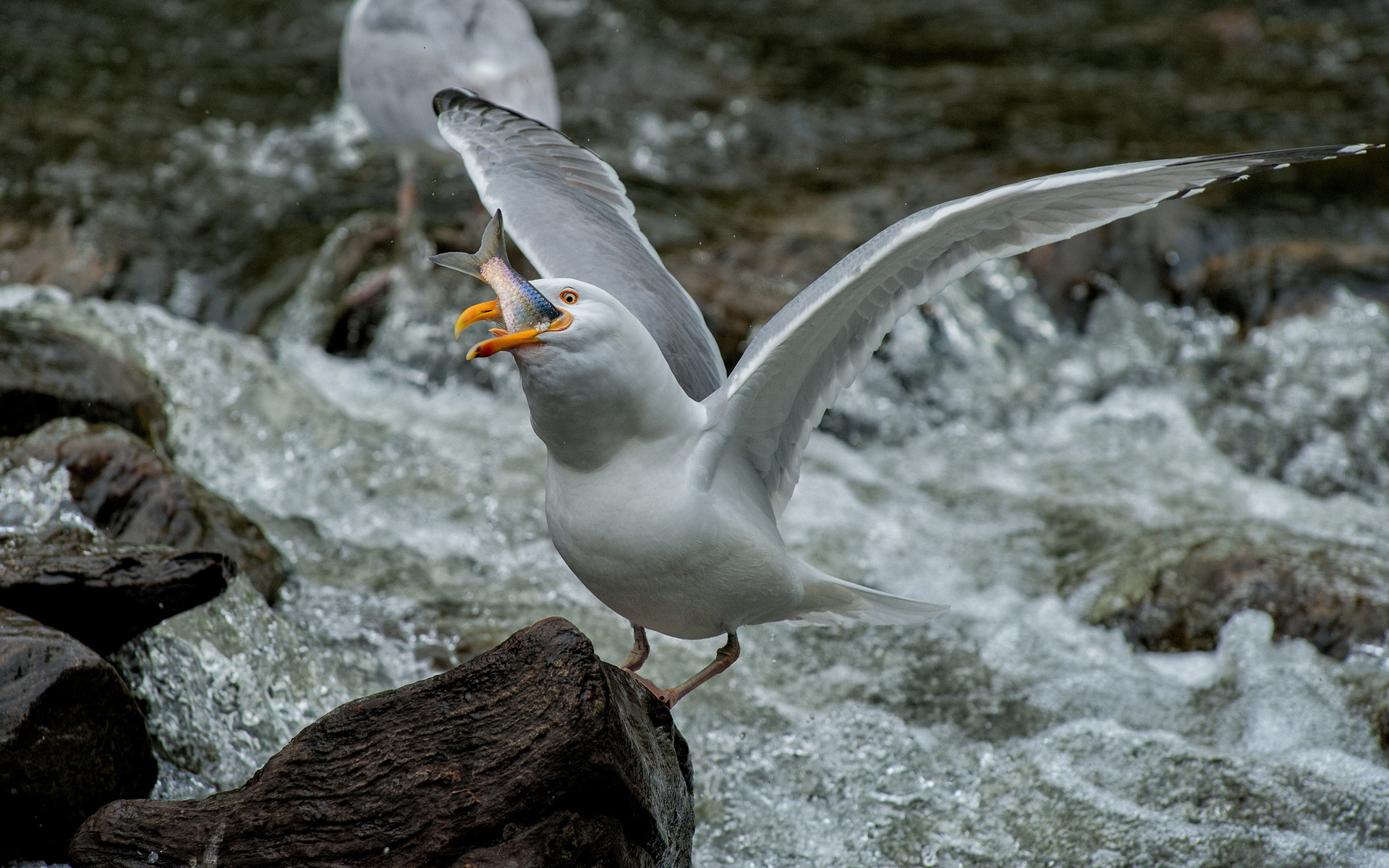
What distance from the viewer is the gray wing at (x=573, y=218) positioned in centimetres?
339

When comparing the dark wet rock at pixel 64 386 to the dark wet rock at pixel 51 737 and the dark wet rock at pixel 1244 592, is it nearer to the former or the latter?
the dark wet rock at pixel 51 737

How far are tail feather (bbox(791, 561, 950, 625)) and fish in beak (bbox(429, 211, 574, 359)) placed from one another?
111 centimetres

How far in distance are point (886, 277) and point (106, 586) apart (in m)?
2.11

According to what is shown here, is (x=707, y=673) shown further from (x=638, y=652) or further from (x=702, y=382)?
(x=702, y=382)

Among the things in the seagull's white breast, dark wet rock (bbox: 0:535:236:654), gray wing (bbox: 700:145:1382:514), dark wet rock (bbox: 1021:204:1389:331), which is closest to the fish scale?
the seagull's white breast

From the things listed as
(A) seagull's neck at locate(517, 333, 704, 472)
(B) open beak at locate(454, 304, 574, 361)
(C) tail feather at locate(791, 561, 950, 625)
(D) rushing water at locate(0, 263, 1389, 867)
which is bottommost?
(D) rushing water at locate(0, 263, 1389, 867)

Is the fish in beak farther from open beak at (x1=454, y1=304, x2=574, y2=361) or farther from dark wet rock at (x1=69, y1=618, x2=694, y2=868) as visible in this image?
dark wet rock at (x1=69, y1=618, x2=694, y2=868)

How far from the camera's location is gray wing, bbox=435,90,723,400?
3.39 m

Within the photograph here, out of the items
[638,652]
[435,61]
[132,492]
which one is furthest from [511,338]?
[435,61]

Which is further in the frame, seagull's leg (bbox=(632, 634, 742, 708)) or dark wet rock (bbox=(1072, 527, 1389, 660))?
dark wet rock (bbox=(1072, 527, 1389, 660))

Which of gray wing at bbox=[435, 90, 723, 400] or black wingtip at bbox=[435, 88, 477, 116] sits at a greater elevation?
black wingtip at bbox=[435, 88, 477, 116]

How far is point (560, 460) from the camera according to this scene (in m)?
2.88

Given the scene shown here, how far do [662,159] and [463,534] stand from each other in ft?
14.1

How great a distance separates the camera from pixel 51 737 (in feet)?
9.42
